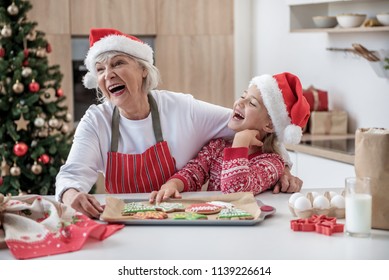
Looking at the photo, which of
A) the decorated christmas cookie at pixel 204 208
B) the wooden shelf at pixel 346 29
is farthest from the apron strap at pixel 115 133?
the wooden shelf at pixel 346 29

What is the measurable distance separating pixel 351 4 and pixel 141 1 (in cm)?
165

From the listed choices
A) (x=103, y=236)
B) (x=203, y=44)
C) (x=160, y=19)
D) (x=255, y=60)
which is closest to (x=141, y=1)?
(x=160, y=19)

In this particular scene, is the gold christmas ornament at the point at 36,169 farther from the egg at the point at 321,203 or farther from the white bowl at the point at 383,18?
the egg at the point at 321,203

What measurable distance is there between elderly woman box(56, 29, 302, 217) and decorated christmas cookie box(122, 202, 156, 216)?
421 millimetres

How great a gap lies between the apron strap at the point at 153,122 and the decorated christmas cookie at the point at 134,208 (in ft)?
1.67

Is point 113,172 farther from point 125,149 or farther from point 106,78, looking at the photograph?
point 106,78

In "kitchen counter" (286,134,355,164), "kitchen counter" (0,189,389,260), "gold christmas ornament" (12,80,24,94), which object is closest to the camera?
"kitchen counter" (0,189,389,260)

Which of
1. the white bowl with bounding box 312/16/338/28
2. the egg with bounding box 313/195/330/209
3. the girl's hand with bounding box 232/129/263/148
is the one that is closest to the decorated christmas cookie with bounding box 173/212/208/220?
the egg with bounding box 313/195/330/209

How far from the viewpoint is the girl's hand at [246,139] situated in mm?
Answer: 2338

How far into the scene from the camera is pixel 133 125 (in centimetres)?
260

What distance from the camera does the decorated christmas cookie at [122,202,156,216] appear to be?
6.52ft

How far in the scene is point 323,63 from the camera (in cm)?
480

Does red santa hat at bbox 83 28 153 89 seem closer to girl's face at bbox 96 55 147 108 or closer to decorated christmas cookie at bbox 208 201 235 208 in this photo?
girl's face at bbox 96 55 147 108
